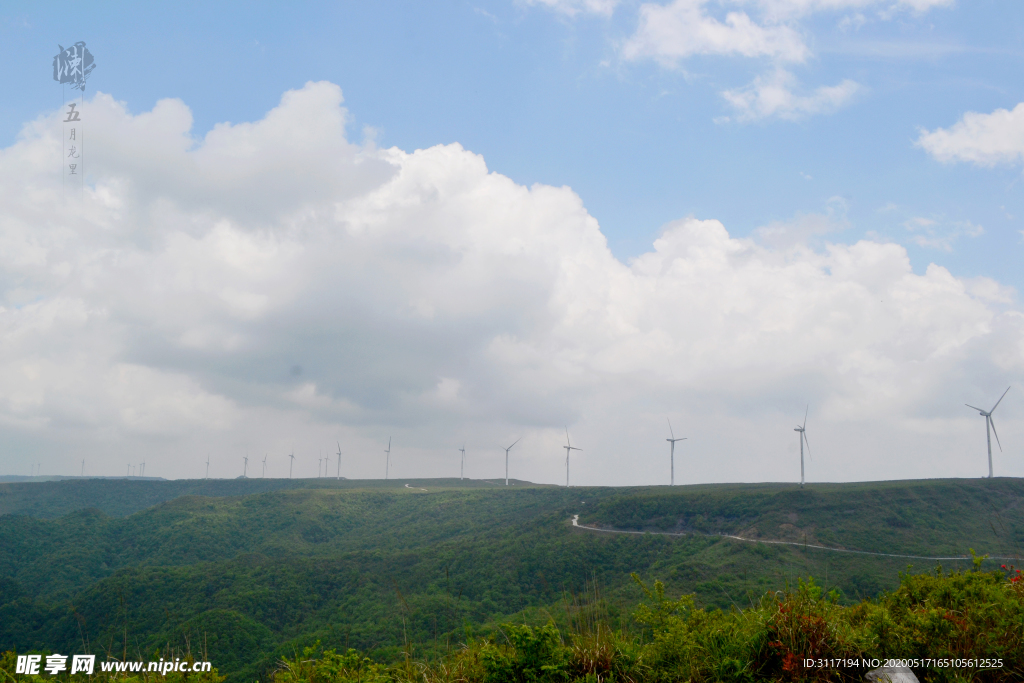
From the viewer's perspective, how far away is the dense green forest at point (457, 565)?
2098 inches

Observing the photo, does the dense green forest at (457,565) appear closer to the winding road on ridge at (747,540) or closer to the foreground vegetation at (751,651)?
the winding road on ridge at (747,540)

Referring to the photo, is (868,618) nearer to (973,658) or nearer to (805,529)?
(973,658)

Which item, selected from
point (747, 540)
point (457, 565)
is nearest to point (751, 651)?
point (747, 540)

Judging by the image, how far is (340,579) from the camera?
269ft

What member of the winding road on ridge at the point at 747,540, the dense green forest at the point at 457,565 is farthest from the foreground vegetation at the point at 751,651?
the winding road on ridge at the point at 747,540

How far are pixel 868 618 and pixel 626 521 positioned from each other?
91.1 m

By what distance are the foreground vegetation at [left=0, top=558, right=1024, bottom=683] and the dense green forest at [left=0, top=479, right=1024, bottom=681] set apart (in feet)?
92.6

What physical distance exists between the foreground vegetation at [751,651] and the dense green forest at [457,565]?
2822 cm

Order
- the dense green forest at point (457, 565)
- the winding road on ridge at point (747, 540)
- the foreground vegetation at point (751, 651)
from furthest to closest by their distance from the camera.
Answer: the winding road on ridge at point (747, 540), the dense green forest at point (457, 565), the foreground vegetation at point (751, 651)

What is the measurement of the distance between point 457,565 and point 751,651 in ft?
265

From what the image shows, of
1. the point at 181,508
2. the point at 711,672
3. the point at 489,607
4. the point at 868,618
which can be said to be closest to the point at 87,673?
the point at 711,672

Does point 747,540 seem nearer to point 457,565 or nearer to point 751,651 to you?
point 457,565

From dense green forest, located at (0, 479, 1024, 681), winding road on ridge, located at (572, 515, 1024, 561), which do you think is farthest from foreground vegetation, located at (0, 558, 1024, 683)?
winding road on ridge, located at (572, 515, 1024, 561)

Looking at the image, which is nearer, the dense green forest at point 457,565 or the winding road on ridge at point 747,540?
the dense green forest at point 457,565
